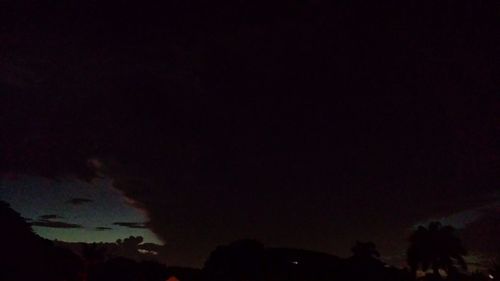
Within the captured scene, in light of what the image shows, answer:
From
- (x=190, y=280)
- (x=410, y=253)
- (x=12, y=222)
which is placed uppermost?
(x=12, y=222)

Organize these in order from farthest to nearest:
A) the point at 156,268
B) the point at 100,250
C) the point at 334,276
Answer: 1. the point at 156,268
2. the point at 334,276
3. the point at 100,250

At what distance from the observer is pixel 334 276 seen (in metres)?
73.1

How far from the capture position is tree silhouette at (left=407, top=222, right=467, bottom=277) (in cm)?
7538

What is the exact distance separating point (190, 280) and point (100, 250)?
18550 mm

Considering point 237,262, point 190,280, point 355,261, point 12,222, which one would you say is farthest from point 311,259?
point 12,222

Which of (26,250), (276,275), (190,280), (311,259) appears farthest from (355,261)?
(26,250)

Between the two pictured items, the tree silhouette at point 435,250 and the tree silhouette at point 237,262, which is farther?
the tree silhouette at point 435,250

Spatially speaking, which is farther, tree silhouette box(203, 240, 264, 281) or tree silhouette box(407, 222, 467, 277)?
tree silhouette box(407, 222, 467, 277)

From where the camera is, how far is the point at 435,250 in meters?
75.8

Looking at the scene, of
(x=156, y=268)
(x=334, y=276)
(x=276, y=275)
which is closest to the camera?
(x=276, y=275)

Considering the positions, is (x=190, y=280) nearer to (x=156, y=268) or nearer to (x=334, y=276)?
(x=156, y=268)

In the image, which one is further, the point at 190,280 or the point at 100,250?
the point at 190,280

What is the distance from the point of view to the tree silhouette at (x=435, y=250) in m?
75.4

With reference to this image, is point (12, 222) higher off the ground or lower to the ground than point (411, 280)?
higher
